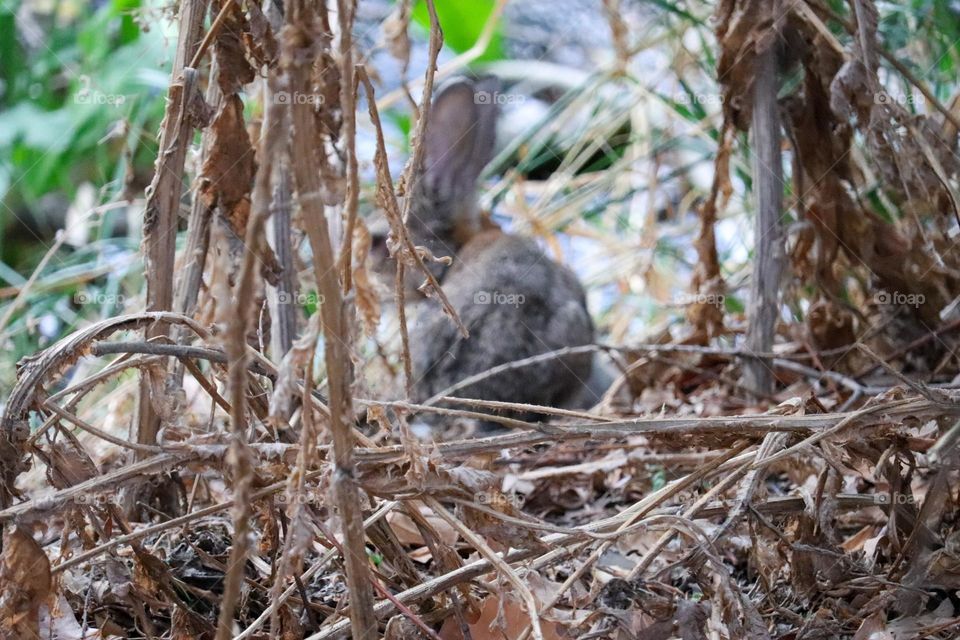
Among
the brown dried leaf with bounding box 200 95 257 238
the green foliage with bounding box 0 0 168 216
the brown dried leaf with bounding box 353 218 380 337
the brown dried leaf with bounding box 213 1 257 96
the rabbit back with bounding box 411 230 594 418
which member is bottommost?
the rabbit back with bounding box 411 230 594 418

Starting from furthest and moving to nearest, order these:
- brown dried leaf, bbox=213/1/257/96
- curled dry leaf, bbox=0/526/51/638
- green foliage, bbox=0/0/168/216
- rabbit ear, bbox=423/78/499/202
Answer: green foliage, bbox=0/0/168/216 → rabbit ear, bbox=423/78/499/202 → brown dried leaf, bbox=213/1/257/96 → curled dry leaf, bbox=0/526/51/638

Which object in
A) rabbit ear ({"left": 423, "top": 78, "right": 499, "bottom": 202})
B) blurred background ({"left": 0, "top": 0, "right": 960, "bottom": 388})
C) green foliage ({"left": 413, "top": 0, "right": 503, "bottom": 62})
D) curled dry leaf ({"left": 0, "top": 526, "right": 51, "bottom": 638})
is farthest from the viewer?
green foliage ({"left": 413, "top": 0, "right": 503, "bottom": 62})

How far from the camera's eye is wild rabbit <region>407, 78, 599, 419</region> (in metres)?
3.67

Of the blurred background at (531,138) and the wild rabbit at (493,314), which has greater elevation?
the blurred background at (531,138)

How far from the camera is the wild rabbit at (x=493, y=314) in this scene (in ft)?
12.0

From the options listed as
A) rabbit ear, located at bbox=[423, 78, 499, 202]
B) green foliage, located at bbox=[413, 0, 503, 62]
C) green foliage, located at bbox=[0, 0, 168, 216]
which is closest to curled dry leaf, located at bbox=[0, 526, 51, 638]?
green foliage, located at bbox=[0, 0, 168, 216]

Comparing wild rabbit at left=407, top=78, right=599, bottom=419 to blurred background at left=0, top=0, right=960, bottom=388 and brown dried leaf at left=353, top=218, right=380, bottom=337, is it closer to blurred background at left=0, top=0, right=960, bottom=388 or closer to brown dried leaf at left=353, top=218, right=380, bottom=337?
blurred background at left=0, top=0, right=960, bottom=388

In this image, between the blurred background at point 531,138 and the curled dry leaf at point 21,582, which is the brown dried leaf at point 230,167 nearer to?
the blurred background at point 531,138

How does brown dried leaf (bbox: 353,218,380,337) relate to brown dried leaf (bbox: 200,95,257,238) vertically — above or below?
below

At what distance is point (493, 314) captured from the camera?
3.74 m

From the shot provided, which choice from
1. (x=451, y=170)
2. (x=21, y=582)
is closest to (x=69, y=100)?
(x=451, y=170)

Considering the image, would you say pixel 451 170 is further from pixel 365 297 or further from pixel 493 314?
pixel 365 297

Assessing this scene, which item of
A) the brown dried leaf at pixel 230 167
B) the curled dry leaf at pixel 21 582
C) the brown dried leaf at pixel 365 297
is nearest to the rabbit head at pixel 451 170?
the brown dried leaf at pixel 365 297

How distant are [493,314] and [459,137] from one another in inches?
46.0
